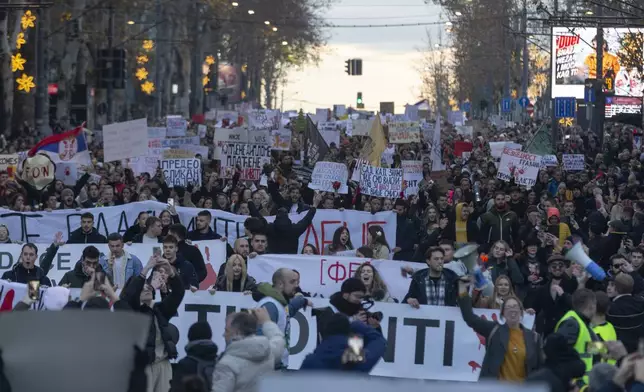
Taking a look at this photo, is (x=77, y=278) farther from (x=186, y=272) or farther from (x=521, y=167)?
(x=521, y=167)

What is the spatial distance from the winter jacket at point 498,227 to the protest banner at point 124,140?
750cm

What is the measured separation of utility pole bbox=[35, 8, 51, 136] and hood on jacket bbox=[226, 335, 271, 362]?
110 ft

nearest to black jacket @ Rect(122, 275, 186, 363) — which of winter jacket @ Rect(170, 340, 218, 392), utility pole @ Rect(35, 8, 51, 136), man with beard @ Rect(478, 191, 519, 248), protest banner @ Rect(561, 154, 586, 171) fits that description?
winter jacket @ Rect(170, 340, 218, 392)

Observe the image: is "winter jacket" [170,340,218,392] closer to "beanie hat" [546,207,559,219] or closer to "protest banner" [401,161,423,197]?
"beanie hat" [546,207,559,219]

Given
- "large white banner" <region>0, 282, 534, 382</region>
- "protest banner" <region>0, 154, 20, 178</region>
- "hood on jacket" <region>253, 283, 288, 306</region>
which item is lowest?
"large white banner" <region>0, 282, 534, 382</region>

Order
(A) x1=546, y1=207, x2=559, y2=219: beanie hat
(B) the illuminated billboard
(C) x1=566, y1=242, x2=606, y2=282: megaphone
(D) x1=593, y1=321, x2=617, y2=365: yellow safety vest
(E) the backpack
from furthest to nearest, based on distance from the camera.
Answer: (B) the illuminated billboard, (A) x1=546, y1=207, x2=559, y2=219: beanie hat, (C) x1=566, y1=242, x2=606, y2=282: megaphone, (D) x1=593, y1=321, x2=617, y2=365: yellow safety vest, (E) the backpack

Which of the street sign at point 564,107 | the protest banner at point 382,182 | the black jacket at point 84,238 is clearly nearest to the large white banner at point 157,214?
the black jacket at point 84,238

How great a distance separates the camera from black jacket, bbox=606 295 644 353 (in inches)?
428

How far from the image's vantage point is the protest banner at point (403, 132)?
3350cm

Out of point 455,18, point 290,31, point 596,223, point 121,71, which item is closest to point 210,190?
point 596,223

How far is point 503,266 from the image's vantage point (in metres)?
13.2

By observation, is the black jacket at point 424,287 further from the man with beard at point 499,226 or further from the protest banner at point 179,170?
the protest banner at point 179,170

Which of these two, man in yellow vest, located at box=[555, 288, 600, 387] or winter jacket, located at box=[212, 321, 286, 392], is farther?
man in yellow vest, located at box=[555, 288, 600, 387]

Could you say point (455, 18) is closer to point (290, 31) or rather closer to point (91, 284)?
point (290, 31)
